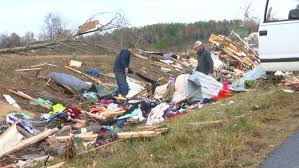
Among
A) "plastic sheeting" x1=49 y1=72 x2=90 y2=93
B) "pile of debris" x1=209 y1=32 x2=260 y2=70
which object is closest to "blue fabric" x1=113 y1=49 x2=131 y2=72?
"plastic sheeting" x1=49 y1=72 x2=90 y2=93

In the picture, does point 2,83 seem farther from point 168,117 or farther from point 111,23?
point 168,117

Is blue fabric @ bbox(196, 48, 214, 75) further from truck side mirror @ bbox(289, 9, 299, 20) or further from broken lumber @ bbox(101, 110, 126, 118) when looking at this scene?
truck side mirror @ bbox(289, 9, 299, 20)

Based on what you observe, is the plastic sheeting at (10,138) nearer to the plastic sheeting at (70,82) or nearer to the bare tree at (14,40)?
the plastic sheeting at (70,82)

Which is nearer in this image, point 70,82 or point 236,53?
point 70,82

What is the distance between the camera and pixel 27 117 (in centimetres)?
1273

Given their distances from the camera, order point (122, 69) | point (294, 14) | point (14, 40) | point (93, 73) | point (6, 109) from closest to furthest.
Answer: point (294, 14)
point (6, 109)
point (122, 69)
point (93, 73)
point (14, 40)

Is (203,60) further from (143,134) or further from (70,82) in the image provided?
(143,134)

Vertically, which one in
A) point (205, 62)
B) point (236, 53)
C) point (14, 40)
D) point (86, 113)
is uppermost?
point (14, 40)

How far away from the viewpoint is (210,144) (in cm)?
643

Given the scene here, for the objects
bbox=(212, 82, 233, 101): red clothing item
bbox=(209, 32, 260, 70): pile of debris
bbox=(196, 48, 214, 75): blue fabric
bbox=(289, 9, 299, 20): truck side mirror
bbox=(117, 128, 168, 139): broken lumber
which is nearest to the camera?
bbox=(117, 128, 168, 139): broken lumber

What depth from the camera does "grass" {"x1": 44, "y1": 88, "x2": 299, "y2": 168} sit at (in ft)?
19.5

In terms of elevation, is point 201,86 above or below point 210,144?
below

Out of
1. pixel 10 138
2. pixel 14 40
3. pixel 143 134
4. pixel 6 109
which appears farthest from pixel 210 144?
pixel 14 40

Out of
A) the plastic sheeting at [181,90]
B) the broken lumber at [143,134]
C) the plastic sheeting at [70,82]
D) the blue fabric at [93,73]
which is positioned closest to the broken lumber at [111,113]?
the plastic sheeting at [181,90]
